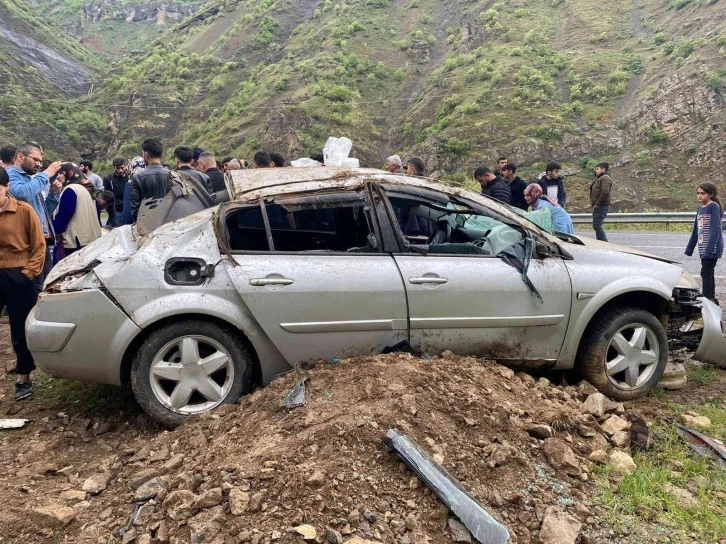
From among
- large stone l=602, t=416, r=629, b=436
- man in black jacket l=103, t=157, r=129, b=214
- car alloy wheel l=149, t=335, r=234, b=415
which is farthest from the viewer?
man in black jacket l=103, t=157, r=129, b=214

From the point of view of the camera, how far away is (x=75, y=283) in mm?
3488

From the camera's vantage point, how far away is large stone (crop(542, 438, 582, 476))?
2957mm

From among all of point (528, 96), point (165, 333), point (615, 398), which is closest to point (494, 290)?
point (615, 398)

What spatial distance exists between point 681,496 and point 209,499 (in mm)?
2381

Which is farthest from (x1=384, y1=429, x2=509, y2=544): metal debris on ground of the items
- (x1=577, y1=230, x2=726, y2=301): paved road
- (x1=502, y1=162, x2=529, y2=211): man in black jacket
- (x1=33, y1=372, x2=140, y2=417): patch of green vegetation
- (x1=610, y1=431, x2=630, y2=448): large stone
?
(x1=577, y1=230, x2=726, y2=301): paved road

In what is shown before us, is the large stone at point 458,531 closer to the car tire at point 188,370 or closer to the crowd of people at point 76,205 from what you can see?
the car tire at point 188,370

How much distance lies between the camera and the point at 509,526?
2.56 m

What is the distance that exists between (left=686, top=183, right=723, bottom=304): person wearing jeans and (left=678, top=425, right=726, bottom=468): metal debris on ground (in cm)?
293

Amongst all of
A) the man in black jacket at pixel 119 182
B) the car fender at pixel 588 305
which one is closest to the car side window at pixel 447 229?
the car fender at pixel 588 305

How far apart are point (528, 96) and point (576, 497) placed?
3037 centimetres

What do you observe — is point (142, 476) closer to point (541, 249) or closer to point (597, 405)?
point (597, 405)

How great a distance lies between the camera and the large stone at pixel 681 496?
2.79 m

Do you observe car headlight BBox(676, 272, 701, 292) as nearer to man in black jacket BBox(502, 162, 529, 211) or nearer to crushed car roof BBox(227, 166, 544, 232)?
crushed car roof BBox(227, 166, 544, 232)

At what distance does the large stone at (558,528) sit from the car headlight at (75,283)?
288 centimetres
